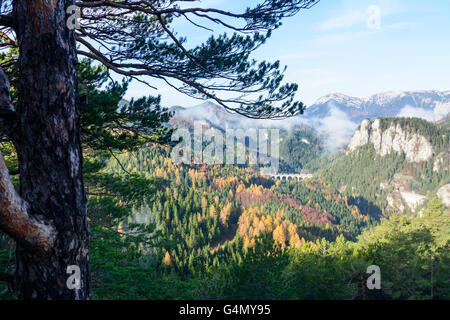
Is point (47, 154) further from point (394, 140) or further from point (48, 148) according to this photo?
point (394, 140)

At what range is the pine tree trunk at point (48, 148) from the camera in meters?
2.54

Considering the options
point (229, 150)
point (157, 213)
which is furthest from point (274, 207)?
point (229, 150)

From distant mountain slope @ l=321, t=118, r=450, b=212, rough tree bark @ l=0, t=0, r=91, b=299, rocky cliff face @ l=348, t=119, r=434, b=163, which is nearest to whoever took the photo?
rough tree bark @ l=0, t=0, r=91, b=299

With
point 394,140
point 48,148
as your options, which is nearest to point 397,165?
point 394,140

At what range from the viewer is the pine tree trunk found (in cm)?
254

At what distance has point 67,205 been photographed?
266 centimetres

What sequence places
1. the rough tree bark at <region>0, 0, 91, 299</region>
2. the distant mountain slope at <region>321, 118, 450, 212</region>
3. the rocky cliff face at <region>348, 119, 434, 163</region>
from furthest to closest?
the rocky cliff face at <region>348, 119, 434, 163</region>
the distant mountain slope at <region>321, 118, 450, 212</region>
the rough tree bark at <region>0, 0, 91, 299</region>

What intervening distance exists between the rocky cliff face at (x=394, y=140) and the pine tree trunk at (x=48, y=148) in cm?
18208

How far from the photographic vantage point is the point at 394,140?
531 ft

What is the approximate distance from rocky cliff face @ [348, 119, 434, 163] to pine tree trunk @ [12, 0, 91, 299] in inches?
7169

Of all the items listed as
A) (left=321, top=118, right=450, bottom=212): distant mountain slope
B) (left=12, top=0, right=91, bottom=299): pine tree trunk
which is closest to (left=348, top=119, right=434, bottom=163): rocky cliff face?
(left=321, top=118, right=450, bottom=212): distant mountain slope

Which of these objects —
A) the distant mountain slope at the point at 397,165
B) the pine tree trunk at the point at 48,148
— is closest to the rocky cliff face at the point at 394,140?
the distant mountain slope at the point at 397,165

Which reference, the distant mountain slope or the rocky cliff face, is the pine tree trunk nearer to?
the distant mountain slope

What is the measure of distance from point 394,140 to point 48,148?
190123 mm
